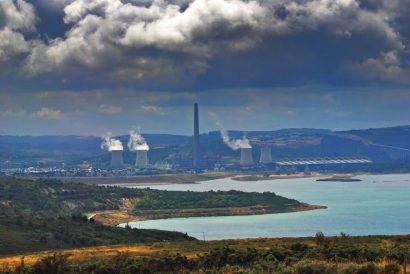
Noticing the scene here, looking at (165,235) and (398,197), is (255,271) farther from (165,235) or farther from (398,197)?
(398,197)

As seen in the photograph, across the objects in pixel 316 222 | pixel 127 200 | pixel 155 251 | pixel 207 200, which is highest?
pixel 155 251

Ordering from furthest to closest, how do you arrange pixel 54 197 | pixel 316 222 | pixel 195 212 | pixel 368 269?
pixel 195 212 → pixel 54 197 → pixel 316 222 → pixel 368 269

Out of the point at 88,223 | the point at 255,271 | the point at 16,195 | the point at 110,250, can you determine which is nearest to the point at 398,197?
the point at 16,195

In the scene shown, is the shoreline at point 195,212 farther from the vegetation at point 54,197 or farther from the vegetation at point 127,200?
the vegetation at point 54,197

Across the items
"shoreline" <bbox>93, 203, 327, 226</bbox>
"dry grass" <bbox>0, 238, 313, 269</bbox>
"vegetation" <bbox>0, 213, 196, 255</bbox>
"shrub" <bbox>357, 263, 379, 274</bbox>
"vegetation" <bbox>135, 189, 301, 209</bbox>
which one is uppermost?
"shrub" <bbox>357, 263, 379, 274</bbox>

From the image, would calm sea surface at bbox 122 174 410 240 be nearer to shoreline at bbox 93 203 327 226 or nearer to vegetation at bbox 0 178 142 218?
shoreline at bbox 93 203 327 226

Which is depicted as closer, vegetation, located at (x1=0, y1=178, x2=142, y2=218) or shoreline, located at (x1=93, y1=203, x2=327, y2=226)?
vegetation, located at (x1=0, y1=178, x2=142, y2=218)

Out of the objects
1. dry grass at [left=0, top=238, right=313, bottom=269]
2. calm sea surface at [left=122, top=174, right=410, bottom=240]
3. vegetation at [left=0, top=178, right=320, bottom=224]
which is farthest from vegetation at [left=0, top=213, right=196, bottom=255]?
vegetation at [left=0, top=178, right=320, bottom=224]

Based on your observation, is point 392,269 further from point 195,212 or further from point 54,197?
point 54,197

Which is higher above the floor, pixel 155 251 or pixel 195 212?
pixel 155 251

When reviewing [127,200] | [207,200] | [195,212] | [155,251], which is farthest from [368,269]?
[207,200]

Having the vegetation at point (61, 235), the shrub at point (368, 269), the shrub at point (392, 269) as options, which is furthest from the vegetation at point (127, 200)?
the shrub at point (392, 269)
